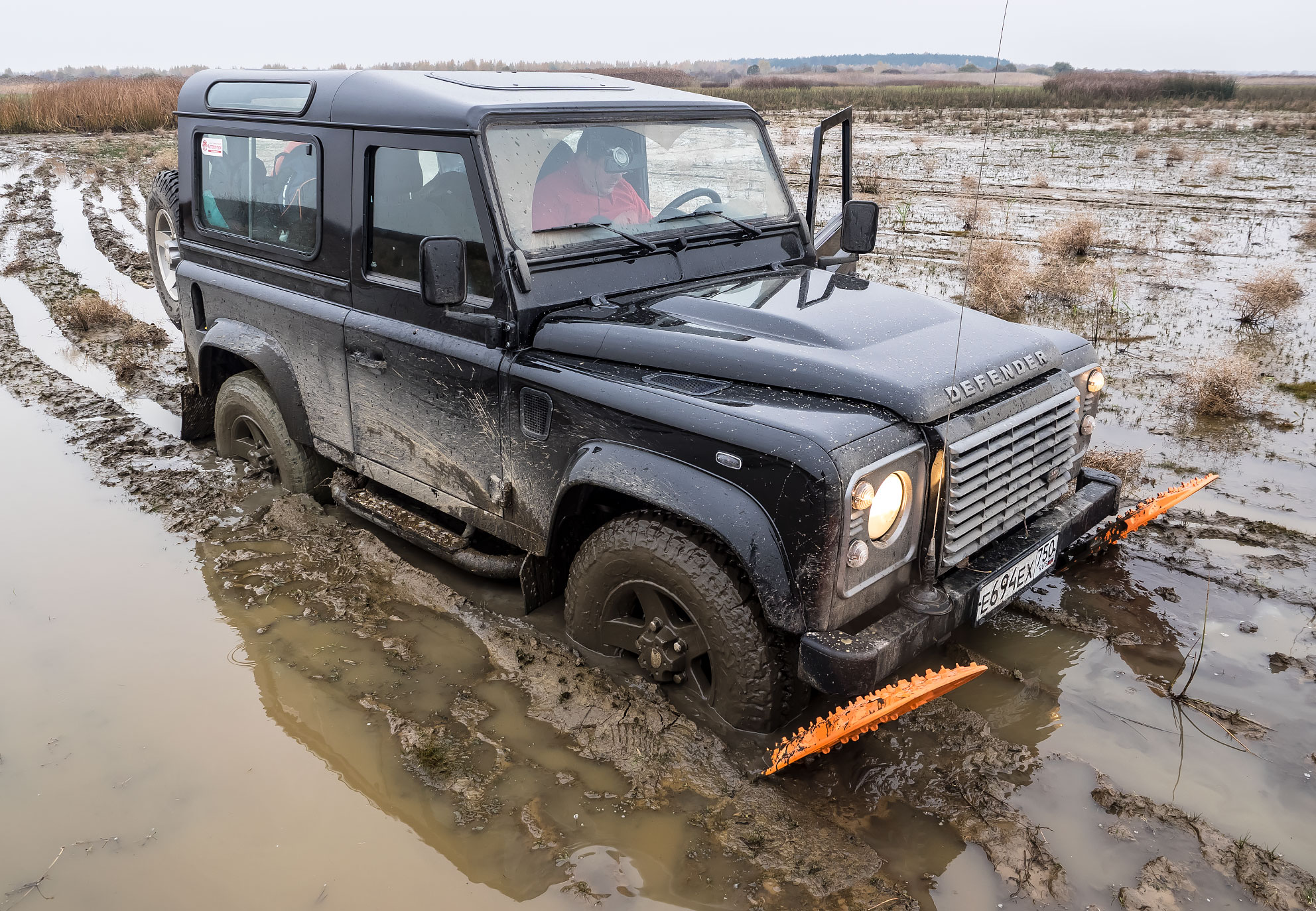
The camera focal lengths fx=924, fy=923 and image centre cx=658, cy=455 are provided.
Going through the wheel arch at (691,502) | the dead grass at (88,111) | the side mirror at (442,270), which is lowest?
the wheel arch at (691,502)

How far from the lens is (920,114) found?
34.9 m

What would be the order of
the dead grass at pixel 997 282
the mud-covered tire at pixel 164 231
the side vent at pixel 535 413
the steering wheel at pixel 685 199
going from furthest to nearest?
the dead grass at pixel 997 282 < the mud-covered tire at pixel 164 231 < the steering wheel at pixel 685 199 < the side vent at pixel 535 413

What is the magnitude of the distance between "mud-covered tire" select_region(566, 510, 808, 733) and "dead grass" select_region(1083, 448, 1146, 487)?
3093 mm

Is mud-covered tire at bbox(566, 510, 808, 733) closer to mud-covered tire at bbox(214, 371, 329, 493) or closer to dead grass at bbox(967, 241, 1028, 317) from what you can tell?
mud-covered tire at bbox(214, 371, 329, 493)

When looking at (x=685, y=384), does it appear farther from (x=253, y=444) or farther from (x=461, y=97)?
(x=253, y=444)

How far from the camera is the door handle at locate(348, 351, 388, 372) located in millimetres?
3811

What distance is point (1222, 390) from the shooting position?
249 inches

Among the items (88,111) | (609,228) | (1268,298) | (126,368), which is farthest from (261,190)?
(88,111)

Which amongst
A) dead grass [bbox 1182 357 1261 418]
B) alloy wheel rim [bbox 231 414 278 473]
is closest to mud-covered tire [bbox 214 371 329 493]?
alloy wheel rim [bbox 231 414 278 473]

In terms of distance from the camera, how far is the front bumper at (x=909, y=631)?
259 cm

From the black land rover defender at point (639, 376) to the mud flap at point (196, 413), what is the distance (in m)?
1.08

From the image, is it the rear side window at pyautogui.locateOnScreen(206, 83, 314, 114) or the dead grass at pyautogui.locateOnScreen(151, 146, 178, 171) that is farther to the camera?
the dead grass at pyautogui.locateOnScreen(151, 146, 178, 171)

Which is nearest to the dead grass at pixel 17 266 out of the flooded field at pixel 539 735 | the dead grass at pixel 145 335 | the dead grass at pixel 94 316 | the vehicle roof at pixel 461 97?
the dead grass at pixel 94 316

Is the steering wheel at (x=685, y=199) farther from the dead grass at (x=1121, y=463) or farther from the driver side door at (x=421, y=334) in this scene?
the dead grass at (x=1121, y=463)
